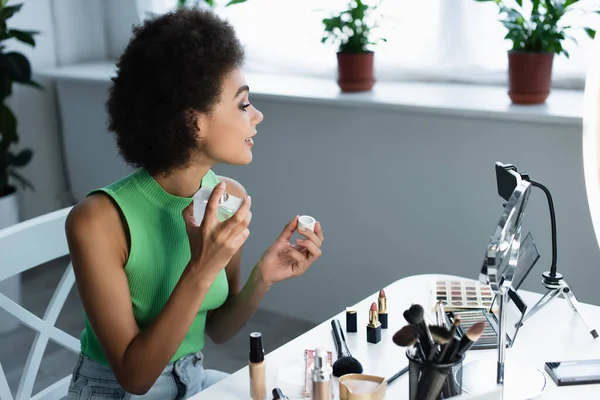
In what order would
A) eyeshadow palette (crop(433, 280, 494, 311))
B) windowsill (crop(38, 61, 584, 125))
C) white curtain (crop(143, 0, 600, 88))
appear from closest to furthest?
1. eyeshadow palette (crop(433, 280, 494, 311))
2. windowsill (crop(38, 61, 584, 125))
3. white curtain (crop(143, 0, 600, 88))

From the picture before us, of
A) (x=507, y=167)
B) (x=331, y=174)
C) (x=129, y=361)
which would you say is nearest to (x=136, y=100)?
(x=129, y=361)

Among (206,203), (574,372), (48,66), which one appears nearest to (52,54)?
(48,66)

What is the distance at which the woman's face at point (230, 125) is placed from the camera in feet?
4.05

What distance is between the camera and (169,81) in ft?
3.91

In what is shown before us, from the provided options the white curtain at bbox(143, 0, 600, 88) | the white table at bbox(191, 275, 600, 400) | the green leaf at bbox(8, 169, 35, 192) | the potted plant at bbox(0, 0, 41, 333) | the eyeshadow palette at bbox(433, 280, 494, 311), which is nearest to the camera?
the white table at bbox(191, 275, 600, 400)

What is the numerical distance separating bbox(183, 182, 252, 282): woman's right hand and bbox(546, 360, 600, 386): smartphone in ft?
1.47

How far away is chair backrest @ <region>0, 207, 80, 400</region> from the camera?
1.32 m

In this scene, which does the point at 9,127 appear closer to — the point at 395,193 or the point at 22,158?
the point at 22,158

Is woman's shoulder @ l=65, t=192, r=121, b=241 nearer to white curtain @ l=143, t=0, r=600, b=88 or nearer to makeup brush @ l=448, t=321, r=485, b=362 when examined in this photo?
makeup brush @ l=448, t=321, r=485, b=362

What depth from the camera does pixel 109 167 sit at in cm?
301

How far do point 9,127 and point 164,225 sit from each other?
1699 mm

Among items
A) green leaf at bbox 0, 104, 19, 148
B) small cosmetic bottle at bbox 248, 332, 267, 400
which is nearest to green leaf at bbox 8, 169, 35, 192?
green leaf at bbox 0, 104, 19, 148

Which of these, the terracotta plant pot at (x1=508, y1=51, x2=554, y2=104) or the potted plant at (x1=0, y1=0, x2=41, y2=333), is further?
the potted plant at (x1=0, y1=0, x2=41, y2=333)

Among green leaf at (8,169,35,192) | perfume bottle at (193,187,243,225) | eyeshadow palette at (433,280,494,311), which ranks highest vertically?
perfume bottle at (193,187,243,225)
